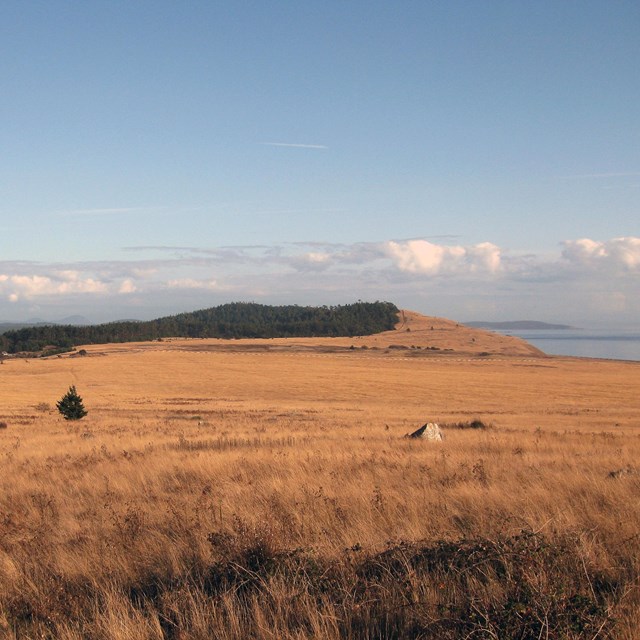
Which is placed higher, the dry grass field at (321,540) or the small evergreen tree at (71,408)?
the dry grass field at (321,540)

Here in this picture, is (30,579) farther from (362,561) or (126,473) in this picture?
(126,473)

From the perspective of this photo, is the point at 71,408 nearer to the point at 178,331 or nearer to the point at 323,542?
the point at 323,542

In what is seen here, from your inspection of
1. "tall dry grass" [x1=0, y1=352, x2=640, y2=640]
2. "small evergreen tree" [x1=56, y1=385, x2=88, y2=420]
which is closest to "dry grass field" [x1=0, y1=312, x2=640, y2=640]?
"tall dry grass" [x1=0, y1=352, x2=640, y2=640]

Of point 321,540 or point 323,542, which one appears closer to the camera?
point 323,542

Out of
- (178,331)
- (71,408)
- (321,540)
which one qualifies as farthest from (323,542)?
(178,331)

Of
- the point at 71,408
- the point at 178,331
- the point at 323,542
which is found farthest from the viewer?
the point at 178,331

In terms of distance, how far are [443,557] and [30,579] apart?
381cm

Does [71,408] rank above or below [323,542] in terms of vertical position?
below

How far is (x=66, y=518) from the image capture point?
7934mm

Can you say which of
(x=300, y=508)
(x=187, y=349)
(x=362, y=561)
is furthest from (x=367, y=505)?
(x=187, y=349)

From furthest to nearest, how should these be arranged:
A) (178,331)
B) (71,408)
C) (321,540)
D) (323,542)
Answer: (178,331), (71,408), (321,540), (323,542)

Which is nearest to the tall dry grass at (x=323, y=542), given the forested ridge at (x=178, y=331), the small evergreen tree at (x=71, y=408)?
the small evergreen tree at (x=71, y=408)

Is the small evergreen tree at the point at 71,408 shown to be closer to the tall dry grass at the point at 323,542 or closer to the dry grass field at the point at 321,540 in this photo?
the dry grass field at the point at 321,540

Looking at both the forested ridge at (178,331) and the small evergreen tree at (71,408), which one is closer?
the small evergreen tree at (71,408)
